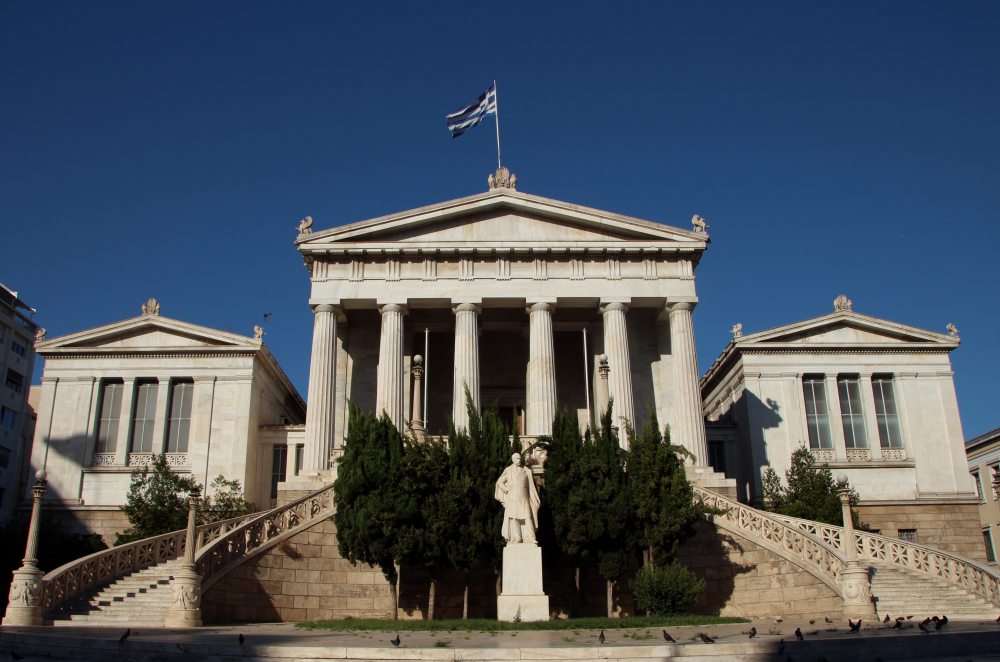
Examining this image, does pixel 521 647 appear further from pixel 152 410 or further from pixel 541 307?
pixel 152 410

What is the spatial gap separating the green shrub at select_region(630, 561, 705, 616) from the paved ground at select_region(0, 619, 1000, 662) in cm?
642

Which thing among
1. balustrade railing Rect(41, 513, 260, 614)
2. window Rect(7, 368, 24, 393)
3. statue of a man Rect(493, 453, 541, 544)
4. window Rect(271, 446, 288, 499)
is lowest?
balustrade railing Rect(41, 513, 260, 614)

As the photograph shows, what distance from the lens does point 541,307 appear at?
38.3 m

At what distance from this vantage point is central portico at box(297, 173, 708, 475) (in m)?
37.1

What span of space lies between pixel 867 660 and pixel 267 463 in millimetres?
32343

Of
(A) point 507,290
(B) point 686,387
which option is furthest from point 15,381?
(B) point 686,387

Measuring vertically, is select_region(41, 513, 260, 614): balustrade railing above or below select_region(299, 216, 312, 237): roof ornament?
below

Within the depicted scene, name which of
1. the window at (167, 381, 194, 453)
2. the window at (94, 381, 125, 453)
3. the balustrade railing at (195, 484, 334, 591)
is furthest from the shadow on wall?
the window at (94, 381, 125, 453)

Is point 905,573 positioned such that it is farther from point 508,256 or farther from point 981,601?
point 508,256

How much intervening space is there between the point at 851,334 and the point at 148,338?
33.5 m

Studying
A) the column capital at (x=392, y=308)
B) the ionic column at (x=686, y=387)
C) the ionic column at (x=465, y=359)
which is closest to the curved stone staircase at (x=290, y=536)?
the ionic column at (x=686, y=387)

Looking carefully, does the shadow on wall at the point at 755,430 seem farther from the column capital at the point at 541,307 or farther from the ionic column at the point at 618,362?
the column capital at the point at 541,307

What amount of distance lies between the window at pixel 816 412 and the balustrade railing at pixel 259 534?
77.4 ft

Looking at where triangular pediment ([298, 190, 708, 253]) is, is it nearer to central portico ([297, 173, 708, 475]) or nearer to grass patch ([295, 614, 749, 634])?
central portico ([297, 173, 708, 475])
